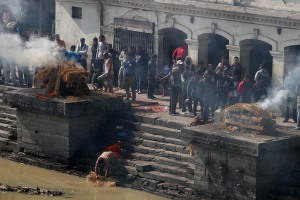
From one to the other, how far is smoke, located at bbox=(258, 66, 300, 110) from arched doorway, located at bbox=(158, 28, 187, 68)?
17.9 feet

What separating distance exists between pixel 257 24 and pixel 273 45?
2.75ft

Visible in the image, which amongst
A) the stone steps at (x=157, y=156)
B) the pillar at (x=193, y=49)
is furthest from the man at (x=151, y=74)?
the stone steps at (x=157, y=156)

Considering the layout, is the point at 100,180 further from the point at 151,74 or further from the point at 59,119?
the point at 151,74

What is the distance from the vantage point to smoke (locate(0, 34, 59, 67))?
33.7 metres

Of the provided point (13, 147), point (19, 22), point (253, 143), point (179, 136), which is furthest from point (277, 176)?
point (19, 22)

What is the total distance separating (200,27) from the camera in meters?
33.8

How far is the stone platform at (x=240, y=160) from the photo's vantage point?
26.2 metres

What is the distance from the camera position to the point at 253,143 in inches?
1022

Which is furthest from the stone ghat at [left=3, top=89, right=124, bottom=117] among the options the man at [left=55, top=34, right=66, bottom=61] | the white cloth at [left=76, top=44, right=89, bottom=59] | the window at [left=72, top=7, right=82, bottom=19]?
the window at [left=72, top=7, right=82, bottom=19]

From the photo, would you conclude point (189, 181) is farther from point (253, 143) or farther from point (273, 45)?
point (273, 45)

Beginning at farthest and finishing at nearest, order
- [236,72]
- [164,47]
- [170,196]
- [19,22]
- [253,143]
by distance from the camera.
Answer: [19,22] < [164,47] < [236,72] < [170,196] < [253,143]

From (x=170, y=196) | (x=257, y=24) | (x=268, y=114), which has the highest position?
(x=257, y=24)

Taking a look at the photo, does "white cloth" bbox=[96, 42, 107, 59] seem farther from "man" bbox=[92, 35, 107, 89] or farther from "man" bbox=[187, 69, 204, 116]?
"man" bbox=[187, 69, 204, 116]

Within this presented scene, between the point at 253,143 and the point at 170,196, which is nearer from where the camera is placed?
the point at 253,143
